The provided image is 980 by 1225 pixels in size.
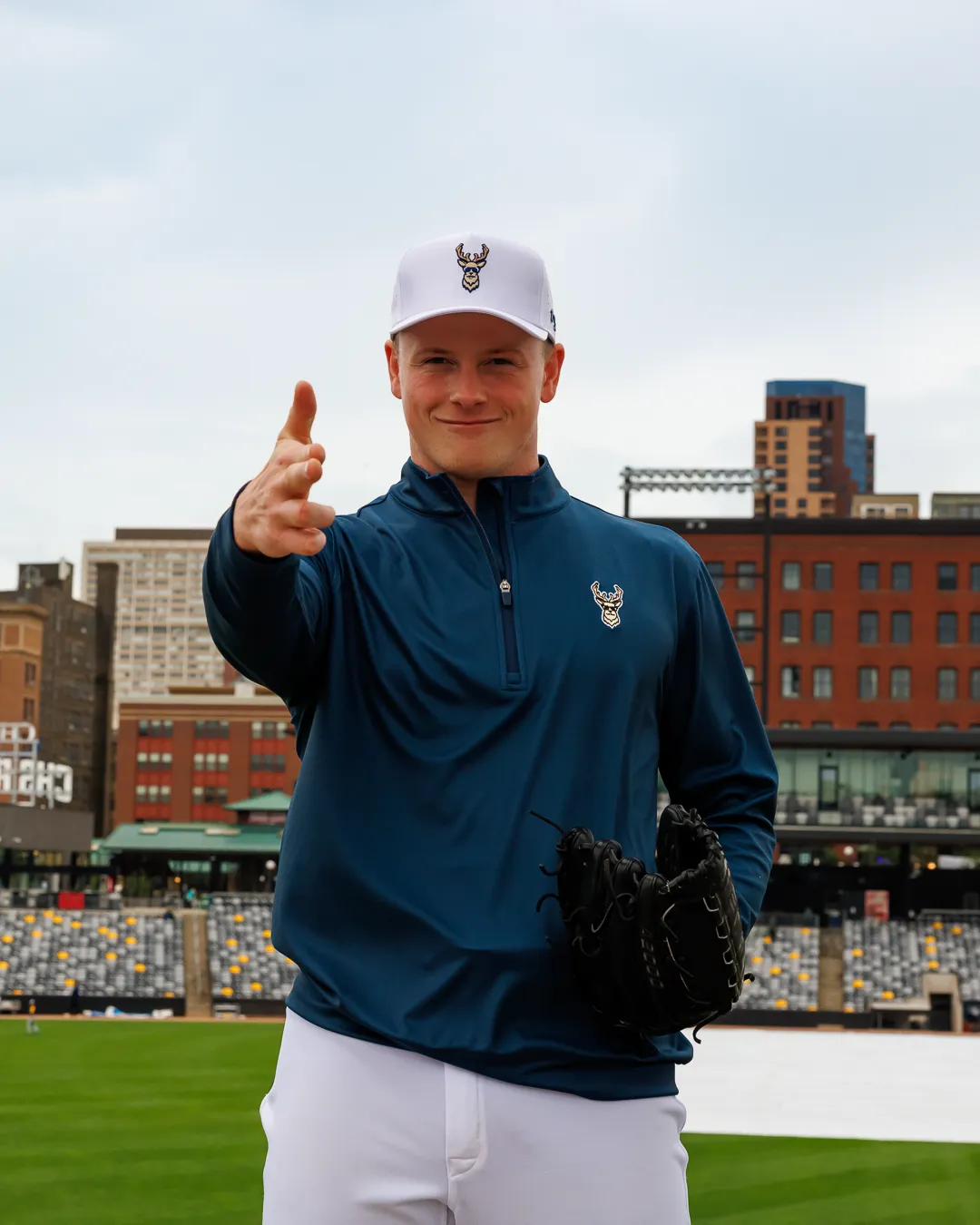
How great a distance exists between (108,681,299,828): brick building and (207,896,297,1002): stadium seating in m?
58.3

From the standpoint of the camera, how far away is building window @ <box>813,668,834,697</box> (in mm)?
72875

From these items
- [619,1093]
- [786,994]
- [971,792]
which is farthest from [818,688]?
[619,1093]

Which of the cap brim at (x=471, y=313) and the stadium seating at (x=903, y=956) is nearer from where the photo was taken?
the cap brim at (x=471, y=313)

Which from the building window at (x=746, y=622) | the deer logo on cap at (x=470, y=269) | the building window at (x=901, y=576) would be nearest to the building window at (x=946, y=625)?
the building window at (x=901, y=576)

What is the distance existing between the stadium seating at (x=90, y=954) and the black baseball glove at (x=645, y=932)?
123ft

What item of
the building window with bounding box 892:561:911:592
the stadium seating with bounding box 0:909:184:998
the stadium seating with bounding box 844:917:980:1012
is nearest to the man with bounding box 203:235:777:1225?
the stadium seating with bounding box 844:917:980:1012

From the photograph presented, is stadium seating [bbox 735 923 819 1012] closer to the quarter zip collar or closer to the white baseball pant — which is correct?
the quarter zip collar

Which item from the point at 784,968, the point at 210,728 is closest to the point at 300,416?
the point at 784,968

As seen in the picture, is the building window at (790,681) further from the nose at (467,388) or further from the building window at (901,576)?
the nose at (467,388)

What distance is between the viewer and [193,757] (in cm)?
10050

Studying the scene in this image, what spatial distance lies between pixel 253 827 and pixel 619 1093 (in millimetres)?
67915

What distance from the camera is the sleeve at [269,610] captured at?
2326 mm

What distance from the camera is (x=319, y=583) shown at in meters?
2.55

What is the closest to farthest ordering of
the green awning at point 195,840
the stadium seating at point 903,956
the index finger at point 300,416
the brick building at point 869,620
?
the index finger at point 300,416 → the stadium seating at point 903,956 → the green awning at point 195,840 → the brick building at point 869,620
